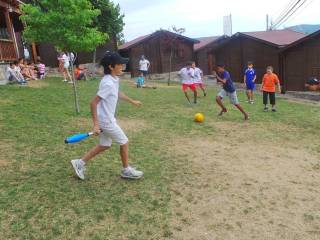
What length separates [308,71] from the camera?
76.0 ft

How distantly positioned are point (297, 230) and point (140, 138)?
4.77 metres

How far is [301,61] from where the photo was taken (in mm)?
23453

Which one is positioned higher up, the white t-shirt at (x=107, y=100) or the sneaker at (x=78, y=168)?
the white t-shirt at (x=107, y=100)

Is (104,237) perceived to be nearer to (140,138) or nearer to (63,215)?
(63,215)

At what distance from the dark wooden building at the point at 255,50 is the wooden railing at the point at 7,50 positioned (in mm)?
15560

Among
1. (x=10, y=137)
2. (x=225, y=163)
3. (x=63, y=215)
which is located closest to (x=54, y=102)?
(x=10, y=137)

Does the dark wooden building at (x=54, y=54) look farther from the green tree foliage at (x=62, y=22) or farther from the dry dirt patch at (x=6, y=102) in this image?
the green tree foliage at (x=62, y=22)

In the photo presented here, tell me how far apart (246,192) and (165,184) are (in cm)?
123

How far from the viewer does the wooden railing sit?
18.2 m

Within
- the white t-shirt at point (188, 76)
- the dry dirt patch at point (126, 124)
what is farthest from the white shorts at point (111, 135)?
the white t-shirt at point (188, 76)

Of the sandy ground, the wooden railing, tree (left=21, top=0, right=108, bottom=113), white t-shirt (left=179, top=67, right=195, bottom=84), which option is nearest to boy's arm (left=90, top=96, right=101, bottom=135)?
the sandy ground

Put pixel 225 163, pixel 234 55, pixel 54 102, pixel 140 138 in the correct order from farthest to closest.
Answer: pixel 234 55, pixel 54 102, pixel 140 138, pixel 225 163

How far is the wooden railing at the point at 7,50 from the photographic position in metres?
18.2

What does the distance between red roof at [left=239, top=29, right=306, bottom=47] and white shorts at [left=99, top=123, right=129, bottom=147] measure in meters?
21.9
